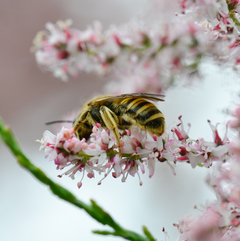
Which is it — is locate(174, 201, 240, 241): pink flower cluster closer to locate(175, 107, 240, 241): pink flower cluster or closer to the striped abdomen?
locate(175, 107, 240, 241): pink flower cluster

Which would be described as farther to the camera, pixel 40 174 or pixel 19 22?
pixel 19 22

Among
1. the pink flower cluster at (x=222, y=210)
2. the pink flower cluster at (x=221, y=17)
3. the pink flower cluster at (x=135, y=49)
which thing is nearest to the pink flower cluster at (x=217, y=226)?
the pink flower cluster at (x=222, y=210)

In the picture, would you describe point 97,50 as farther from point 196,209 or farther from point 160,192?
point 160,192

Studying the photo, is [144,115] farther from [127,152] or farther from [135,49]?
[135,49]

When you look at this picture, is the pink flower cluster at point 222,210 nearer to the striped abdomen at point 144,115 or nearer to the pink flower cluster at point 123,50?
the striped abdomen at point 144,115

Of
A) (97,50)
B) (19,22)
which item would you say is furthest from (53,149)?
(19,22)

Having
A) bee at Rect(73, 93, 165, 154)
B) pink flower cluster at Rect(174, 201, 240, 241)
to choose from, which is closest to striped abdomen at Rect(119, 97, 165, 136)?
bee at Rect(73, 93, 165, 154)
